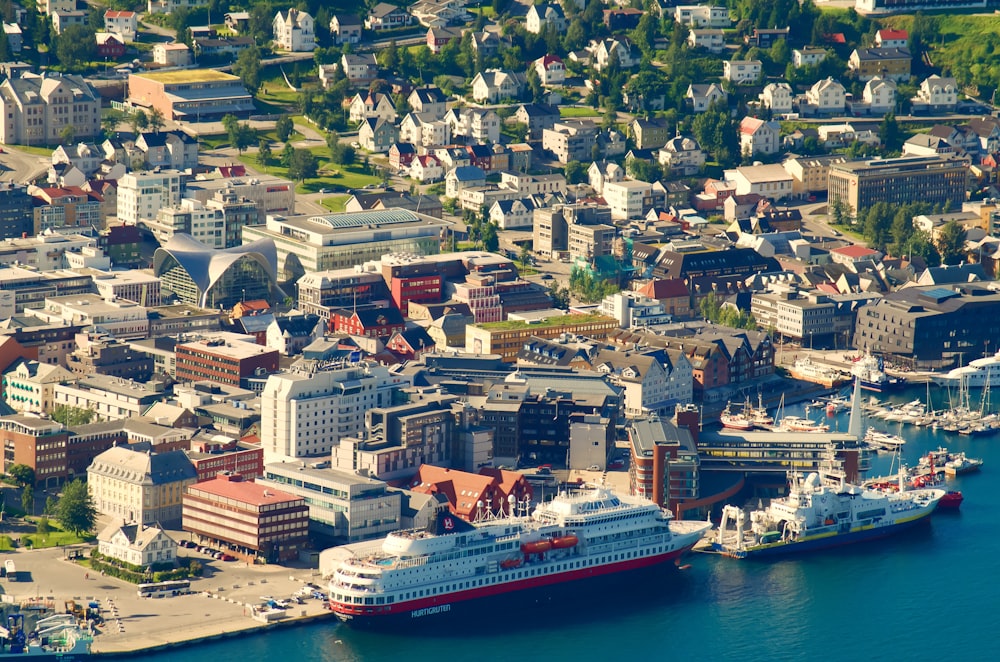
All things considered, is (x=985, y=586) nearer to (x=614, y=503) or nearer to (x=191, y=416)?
(x=614, y=503)

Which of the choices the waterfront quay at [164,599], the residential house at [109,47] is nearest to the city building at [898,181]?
the residential house at [109,47]

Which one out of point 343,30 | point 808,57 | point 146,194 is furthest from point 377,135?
point 808,57

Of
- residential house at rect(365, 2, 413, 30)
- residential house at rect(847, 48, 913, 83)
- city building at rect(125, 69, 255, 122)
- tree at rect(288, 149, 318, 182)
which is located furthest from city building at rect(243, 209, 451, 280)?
residential house at rect(847, 48, 913, 83)

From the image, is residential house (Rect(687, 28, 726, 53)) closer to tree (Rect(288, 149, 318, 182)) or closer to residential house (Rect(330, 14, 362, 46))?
residential house (Rect(330, 14, 362, 46))

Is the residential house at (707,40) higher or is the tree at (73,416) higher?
the residential house at (707,40)

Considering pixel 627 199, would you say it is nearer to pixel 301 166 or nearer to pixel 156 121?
pixel 301 166

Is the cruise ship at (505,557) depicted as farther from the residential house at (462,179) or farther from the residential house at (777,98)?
the residential house at (777,98)
